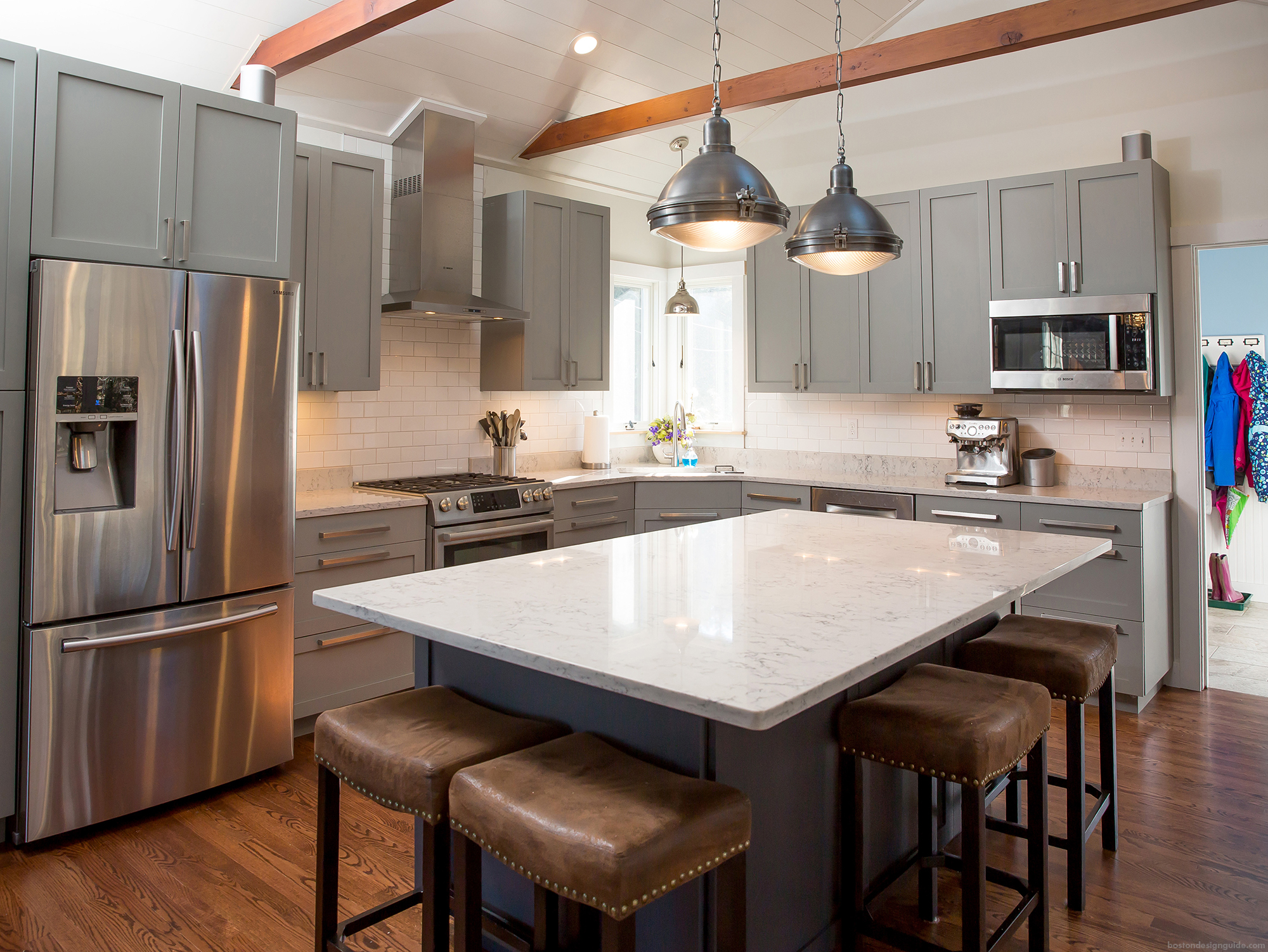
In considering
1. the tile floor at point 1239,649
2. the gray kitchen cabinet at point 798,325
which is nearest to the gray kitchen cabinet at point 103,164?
the gray kitchen cabinet at point 798,325

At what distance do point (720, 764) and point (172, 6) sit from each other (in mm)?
3485

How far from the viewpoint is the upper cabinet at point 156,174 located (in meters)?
2.74

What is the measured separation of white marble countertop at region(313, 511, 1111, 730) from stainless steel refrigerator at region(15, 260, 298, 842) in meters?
1.19

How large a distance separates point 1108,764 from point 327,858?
89.7 inches

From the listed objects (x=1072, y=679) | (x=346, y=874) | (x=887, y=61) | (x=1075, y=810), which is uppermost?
(x=887, y=61)

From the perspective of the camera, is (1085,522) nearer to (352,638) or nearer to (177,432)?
(352,638)

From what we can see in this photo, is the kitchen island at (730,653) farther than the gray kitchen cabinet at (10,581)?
No

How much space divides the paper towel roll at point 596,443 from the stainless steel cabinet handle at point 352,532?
190 centimetres

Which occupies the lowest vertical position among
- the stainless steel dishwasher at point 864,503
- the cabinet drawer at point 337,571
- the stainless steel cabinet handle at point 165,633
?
the stainless steel cabinet handle at point 165,633

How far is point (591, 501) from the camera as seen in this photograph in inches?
191

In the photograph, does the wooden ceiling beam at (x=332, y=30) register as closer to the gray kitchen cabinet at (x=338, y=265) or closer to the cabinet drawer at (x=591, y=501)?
the gray kitchen cabinet at (x=338, y=265)

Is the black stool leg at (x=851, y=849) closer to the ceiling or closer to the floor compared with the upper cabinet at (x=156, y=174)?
closer to the floor

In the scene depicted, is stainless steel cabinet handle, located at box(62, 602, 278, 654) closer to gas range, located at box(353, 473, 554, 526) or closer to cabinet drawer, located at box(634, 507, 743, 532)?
gas range, located at box(353, 473, 554, 526)

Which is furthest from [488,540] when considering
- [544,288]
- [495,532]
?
[544,288]
